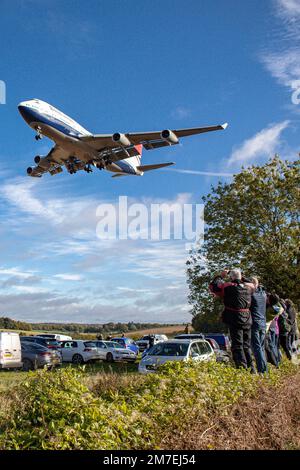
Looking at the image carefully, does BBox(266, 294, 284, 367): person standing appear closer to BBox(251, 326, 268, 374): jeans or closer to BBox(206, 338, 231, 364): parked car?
BBox(206, 338, 231, 364): parked car

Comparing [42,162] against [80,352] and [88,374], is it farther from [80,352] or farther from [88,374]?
[88,374]

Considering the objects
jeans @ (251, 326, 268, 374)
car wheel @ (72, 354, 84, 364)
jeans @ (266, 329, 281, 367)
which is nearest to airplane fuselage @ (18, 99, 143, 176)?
car wheel @ (72, 354, 84, 364)

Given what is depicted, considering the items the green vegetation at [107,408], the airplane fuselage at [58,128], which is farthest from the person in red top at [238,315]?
the airplane fuselage at [58,128]

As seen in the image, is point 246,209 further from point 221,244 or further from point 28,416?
point 28,416

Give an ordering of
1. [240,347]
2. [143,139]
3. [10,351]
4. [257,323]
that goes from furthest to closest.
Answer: [143,139], [10,351], [257,323], [240,347]

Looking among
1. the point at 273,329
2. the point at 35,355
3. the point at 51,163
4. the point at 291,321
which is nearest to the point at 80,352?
the point at 35,355

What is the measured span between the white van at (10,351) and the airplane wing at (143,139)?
1485 cm

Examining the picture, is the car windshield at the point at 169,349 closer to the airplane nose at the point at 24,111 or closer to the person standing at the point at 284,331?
the person standing at the point at 284,331

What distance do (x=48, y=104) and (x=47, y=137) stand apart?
213cm

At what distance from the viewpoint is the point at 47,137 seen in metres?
31.3

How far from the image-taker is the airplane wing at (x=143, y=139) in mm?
27950

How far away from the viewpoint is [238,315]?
8.23 meters

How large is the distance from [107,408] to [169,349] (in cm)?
956
